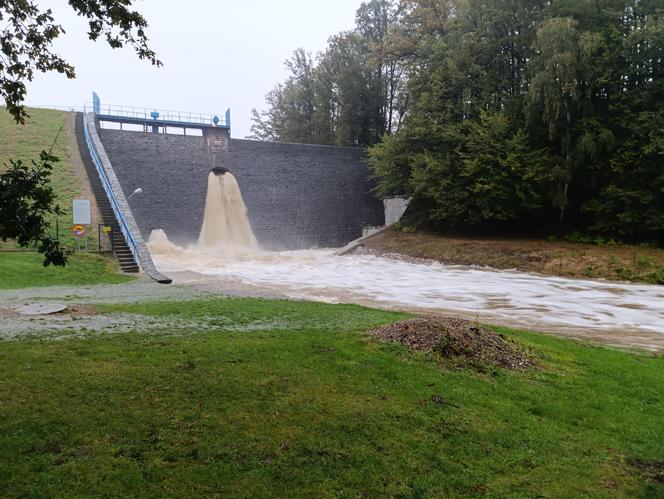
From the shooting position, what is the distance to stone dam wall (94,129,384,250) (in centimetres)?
2748

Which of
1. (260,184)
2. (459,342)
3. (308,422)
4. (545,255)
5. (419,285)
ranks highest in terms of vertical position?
(260,184)

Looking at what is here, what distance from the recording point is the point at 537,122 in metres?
24.3

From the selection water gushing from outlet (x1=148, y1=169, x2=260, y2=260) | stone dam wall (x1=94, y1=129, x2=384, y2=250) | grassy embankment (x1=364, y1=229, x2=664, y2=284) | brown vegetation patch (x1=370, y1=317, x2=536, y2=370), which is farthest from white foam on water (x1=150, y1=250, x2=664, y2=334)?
brown vegetation patch (x1=370, y1=317, x2=536, y2=370)

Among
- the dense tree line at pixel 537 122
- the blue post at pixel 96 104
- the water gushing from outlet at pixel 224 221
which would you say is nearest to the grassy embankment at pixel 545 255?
the dense tree line at pixel 537 122

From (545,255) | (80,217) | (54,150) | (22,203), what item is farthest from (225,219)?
(22,203)

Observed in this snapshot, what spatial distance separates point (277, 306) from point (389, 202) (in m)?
23.8

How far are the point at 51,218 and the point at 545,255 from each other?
19.5 metres

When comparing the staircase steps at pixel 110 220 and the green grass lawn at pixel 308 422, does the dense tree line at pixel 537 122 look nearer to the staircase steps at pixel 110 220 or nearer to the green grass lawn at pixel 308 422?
the staircase steps at pixel 110 220

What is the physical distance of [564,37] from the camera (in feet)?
72.3

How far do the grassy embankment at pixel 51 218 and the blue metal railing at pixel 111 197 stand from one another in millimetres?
814

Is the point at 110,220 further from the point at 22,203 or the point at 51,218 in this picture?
the point at 22,203

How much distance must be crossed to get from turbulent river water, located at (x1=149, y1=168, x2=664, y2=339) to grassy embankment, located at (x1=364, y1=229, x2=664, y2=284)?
1.03 meters

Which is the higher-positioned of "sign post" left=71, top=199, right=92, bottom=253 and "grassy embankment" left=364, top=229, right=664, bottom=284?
"sign post" left=71, top=199, right=92, bottom=253

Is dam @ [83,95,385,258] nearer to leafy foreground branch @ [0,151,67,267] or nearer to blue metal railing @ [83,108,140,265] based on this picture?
blue metal railing @ [83,108,140,265]
